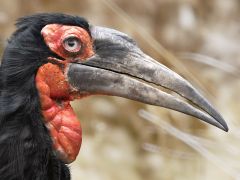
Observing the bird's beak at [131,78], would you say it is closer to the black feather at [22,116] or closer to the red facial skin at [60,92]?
the red facial skin at [60,92]

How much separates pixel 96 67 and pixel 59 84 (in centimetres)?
13

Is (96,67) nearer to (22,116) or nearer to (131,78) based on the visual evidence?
(131,78)

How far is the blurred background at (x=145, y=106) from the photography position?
16.3ft

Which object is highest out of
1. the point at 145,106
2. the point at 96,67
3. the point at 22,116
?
the point at 145,106

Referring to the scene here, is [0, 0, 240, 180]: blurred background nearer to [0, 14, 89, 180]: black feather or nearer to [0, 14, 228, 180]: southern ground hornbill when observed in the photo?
[0, 14, 228, 180]: southern ground hornbill

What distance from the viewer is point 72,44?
2518mm

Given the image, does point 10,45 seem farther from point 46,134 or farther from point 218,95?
point 218,95

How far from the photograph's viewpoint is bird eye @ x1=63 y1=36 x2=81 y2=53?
2.51 metres

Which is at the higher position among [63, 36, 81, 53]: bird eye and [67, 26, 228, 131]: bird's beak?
[63, 36, 81, 53]: bird eye

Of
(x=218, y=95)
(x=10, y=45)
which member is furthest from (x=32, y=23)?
(x=218, y=95)

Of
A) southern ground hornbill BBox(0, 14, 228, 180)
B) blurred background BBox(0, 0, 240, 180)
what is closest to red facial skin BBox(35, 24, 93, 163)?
southern ground hornbill BBox(0, 14, 228, 180)

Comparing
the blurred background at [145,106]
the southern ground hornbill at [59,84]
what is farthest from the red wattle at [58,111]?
the blurred background at [145,106]

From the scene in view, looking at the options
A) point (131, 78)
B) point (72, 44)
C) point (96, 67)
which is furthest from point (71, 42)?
point (131, 78)

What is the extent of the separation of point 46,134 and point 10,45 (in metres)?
0.31
